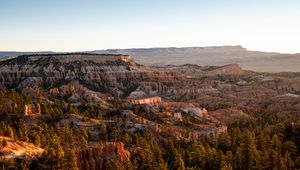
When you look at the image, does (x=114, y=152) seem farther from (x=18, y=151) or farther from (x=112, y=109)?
(x=112, y=109)

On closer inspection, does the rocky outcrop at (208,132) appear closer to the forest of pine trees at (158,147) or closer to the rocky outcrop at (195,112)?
the forest of pine trees at (158,147)

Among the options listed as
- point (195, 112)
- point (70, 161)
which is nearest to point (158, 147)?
point (70, 161)

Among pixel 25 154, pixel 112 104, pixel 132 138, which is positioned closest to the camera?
pixel 25 154

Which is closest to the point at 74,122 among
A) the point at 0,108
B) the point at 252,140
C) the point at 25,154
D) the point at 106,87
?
the point at 0,108

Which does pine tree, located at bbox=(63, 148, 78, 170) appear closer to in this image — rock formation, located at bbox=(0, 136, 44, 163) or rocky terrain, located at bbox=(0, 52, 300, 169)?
rock formation, located at bbox=(0, 136, 44, 163)

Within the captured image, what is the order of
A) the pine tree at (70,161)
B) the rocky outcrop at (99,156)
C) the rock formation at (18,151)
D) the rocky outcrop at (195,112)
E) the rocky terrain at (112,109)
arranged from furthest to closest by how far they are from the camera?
the rocky outcrop at (195,112), the rocky terrain at (112,109), the rocky outcrop at (99,156), the pine tree at (70,161), the rock formation at (18,151)

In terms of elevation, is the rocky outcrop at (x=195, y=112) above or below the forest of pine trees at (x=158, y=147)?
below

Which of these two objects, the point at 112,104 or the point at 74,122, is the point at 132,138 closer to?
the point at 74,122

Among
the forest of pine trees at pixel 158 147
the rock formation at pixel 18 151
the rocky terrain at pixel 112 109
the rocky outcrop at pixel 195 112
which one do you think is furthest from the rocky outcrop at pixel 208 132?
the rock formation at pixel 18 151
